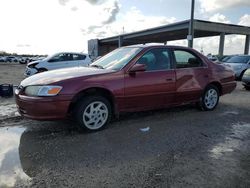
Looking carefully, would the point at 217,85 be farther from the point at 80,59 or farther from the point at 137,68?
the point at 80,59

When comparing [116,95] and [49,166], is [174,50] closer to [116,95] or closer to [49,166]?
[116,95]

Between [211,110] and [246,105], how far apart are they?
1.43m

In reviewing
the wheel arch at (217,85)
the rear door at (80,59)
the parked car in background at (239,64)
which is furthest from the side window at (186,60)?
the parked car in background at (239,64)

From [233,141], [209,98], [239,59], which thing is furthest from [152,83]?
[239,59]

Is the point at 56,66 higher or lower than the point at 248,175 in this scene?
higher

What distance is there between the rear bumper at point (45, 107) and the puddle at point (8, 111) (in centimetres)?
171

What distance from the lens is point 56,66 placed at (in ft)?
43.1

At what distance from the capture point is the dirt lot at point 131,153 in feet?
9.70

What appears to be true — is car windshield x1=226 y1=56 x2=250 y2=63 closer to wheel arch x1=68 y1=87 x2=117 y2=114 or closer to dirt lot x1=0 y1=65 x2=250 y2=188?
dirt lot x1=0 y1=65 x2=250 y2=188

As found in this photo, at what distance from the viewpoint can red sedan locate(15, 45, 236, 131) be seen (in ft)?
13.9

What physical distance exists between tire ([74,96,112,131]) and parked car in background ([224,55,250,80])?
11.3 meters

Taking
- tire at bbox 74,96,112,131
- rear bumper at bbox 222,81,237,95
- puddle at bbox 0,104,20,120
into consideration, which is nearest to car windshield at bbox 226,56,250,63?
rear bumper at bbox 222,81,237,95

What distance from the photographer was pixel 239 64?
553 inches

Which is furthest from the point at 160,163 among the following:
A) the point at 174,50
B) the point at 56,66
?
the point at 56,66
